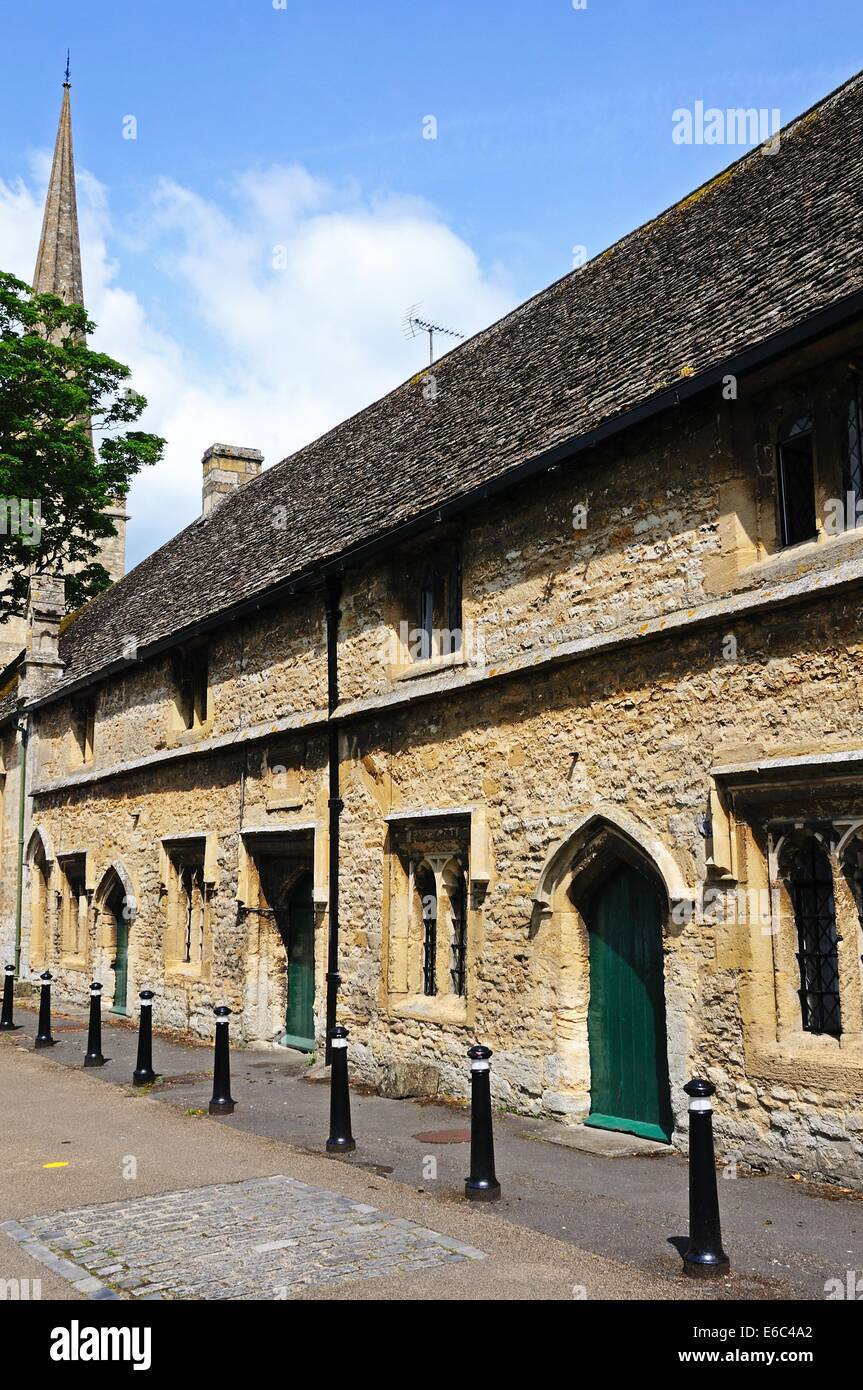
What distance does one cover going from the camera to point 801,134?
40.2 feet

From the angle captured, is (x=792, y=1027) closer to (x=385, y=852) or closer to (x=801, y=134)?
(x=385, y=852)

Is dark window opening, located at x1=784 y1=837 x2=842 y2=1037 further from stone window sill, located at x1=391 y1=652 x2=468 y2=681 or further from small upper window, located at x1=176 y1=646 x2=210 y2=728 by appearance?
small upper window, located at x1=176 y1=646 x2=210 y2=728

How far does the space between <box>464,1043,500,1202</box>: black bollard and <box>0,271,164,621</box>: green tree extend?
76.7 ft

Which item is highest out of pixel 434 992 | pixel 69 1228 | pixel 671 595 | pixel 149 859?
pixel 671 595

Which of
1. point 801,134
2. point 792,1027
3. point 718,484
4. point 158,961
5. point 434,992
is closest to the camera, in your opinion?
point 792,1027

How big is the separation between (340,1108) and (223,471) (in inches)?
725

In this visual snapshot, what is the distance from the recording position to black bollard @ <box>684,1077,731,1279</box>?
5.37 meters

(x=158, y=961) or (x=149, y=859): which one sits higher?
(x=149, y=859)

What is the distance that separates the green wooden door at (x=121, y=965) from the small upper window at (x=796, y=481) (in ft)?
44.0

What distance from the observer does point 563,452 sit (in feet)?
29.9

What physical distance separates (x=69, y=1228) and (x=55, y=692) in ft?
50.9

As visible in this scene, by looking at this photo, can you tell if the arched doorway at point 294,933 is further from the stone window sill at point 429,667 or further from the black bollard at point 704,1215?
the black bollard at point 704,1215

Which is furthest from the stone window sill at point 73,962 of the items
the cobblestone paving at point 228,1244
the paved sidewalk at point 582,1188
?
the cobblestone paving at point 228,1244
